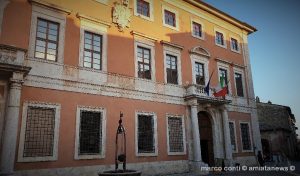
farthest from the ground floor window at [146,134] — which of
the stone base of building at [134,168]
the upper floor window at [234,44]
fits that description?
the upper floor window at [234,44]

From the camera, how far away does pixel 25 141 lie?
10.5 meters

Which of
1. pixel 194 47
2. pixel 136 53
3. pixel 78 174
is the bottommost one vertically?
pixel 78 174

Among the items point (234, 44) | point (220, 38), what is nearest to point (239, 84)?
point (234, 44)

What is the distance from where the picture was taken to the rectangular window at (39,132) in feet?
34.8

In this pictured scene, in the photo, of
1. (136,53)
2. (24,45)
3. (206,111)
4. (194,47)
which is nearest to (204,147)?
(206,111)

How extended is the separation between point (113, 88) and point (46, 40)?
157 inches

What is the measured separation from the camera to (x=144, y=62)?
607 inches

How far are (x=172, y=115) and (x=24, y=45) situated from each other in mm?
9026

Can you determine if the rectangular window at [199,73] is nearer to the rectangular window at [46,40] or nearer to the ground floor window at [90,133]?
the ground floor window at [90,133]

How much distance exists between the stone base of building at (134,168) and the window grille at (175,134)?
828 millimetres

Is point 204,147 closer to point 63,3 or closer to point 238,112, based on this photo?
point 238,112

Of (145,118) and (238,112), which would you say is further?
(238,112)

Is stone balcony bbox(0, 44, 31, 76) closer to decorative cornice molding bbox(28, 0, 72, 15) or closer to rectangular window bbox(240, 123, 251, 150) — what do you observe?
decorative cornice molding bbox(28, 0, 72, 15)

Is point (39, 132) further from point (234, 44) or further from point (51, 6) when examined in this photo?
point (234, 44)
